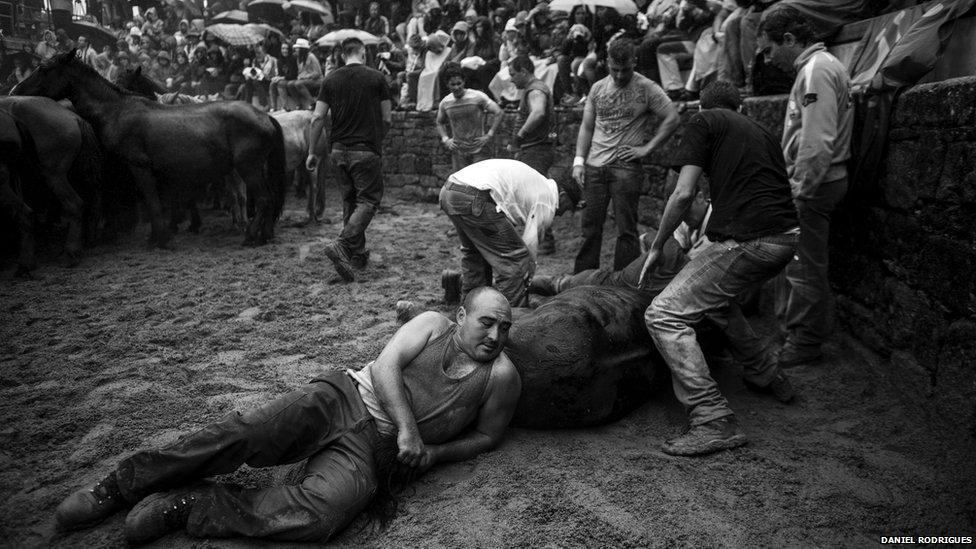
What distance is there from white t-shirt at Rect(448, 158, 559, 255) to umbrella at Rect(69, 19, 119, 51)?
16.9 meters

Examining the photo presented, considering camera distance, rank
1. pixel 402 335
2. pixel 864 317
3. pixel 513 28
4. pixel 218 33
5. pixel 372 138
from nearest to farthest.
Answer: pixel 402 335, pixel 864 317, pixel 372 138, pixel 513 28, pixel 218 33

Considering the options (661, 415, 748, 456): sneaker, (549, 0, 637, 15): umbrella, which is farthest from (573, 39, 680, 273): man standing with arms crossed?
(549, 0, 637, 15): umbrella

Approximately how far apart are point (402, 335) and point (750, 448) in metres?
1.74

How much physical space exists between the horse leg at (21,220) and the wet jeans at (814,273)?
6.36 meters

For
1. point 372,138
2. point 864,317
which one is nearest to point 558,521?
point 864,317

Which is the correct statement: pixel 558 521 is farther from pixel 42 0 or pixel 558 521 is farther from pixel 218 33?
pixel 218 33

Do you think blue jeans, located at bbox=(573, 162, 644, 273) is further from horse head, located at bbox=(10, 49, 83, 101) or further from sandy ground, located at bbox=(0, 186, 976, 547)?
horse head, located at bbox=(10, 49, 83, 101)

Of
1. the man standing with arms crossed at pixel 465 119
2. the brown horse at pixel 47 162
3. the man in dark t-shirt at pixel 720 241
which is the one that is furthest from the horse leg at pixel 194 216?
the man in dark t-shirt at pixel 720 241

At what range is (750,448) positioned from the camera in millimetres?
3053

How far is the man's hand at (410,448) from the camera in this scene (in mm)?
2531

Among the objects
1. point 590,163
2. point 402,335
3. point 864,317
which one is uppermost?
point 590,163

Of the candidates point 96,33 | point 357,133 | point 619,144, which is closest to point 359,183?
point 357,133

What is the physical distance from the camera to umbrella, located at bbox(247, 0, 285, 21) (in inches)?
666

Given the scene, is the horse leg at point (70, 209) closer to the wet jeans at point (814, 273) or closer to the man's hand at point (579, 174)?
the man's hand at point (579, 174)
